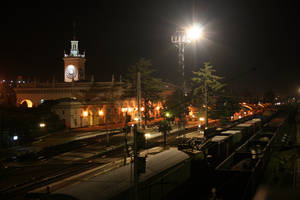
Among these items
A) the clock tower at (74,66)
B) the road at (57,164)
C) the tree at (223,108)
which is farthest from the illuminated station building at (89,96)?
the road at (57,164)

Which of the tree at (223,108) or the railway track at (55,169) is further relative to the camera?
the tree at (223,108)

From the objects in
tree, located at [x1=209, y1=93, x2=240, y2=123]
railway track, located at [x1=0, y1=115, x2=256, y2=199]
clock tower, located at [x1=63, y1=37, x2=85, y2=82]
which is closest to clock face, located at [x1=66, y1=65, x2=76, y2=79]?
clock tower, located at [x1=63, y1=37, x2=85, y2=82]

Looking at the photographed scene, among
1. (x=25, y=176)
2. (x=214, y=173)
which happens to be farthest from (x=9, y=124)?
(x=214, y=173)

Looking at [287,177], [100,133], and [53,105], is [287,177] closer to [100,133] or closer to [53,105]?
[100,133]

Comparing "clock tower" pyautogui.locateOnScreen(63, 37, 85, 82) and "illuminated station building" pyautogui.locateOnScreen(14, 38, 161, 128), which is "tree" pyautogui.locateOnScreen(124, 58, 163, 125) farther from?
"clock tower" pyautogui.locateOnScreen(63, 37, 85, 82)

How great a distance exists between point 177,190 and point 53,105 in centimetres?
4419

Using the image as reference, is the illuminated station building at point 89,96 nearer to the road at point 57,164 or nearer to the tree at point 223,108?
the tree at point 223,108

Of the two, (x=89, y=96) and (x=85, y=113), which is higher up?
(x=89, y=96)

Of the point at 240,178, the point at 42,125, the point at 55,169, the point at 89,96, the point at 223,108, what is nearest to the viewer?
the point at 240,178

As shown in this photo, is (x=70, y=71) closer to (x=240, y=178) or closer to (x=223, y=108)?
(x=223, y=108)

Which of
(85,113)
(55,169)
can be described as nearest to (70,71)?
(85,113)

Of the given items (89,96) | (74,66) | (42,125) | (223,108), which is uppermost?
(74,66)

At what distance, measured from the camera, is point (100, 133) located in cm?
4809

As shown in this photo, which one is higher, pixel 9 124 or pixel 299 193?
pixel 9 124
